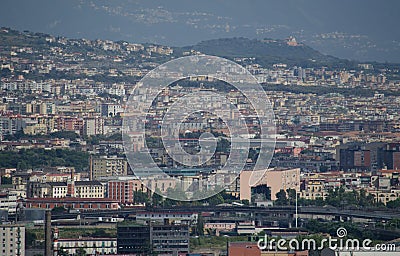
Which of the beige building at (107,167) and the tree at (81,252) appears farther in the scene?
the beige building at (107,167)

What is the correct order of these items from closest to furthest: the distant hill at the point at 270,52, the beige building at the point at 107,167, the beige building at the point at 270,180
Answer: the beige building at the point at 270,180
the beige building at the point at 107,167
the distant hill at the point at 270,52

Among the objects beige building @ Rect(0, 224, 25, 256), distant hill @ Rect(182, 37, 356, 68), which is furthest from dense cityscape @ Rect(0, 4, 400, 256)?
distant hill @ Rect(182, 37, 356, 68)

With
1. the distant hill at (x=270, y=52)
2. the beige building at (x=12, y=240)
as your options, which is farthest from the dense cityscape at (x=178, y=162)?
the distant hill at (x=270, y=52)

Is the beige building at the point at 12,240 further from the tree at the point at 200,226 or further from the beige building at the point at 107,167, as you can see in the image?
the beige building at the point at 107,167

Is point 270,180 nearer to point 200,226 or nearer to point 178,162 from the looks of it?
point 178,162

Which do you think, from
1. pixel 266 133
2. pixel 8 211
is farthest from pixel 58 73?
pixel 8 211

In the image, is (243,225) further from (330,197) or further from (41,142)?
(41,142)

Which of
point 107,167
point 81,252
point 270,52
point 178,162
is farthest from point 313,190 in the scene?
point 270,52

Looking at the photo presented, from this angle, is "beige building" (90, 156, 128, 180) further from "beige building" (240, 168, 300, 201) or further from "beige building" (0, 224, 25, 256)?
"beige building" (0, 224, 25, 256)
